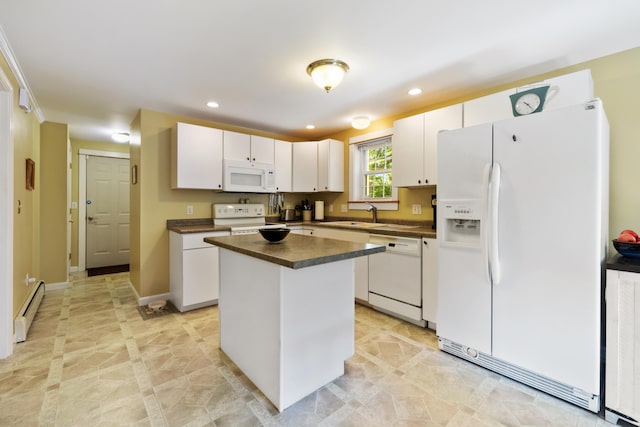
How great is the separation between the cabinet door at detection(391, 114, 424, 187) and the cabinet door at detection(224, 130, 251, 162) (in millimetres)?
1929

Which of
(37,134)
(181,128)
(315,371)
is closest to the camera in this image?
(315,371)

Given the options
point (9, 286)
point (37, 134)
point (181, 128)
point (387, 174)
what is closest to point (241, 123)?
point (181, 128)

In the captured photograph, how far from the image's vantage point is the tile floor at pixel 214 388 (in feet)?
5.12

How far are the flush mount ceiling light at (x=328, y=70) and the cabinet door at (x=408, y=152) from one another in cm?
108

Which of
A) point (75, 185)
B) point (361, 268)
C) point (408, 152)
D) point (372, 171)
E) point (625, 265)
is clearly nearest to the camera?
point (625, 265)

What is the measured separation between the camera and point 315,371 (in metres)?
1.76

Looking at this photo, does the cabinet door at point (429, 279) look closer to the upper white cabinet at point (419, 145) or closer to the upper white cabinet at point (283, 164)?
the upper white cabinet at point (419, 145)

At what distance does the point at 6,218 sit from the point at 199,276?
5.24ft

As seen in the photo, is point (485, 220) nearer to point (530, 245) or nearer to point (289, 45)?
point (530, 245)

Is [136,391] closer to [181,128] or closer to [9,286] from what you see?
[9,286]

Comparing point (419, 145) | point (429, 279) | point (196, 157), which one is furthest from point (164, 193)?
point (429, 279)

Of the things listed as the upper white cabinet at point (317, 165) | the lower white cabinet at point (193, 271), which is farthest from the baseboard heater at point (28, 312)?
the upper white cabinet at point (317, 165)

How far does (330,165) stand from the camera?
4.18 m

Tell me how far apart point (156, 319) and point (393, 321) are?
2431 mm
